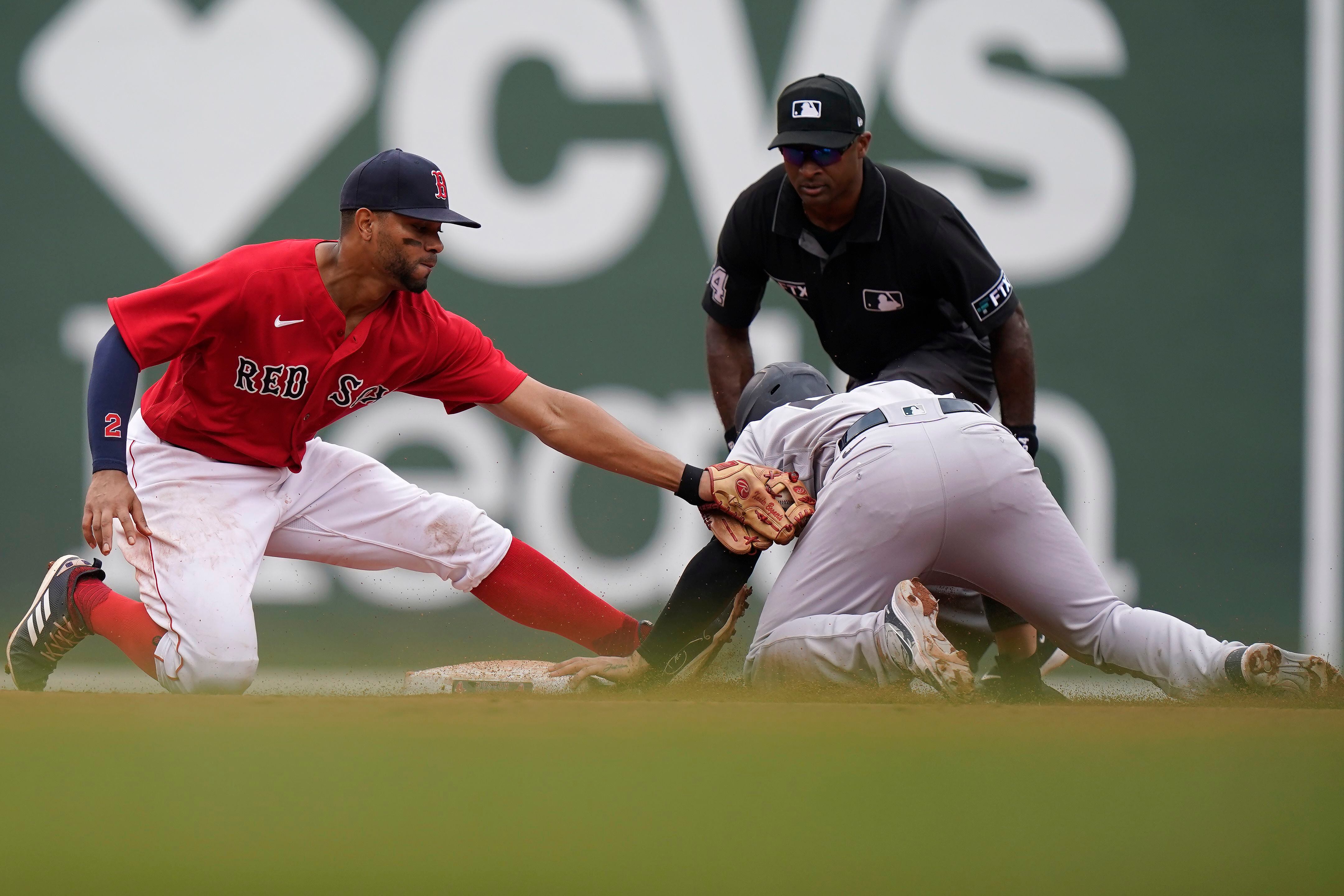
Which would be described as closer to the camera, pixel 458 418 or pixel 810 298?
pixel 810 298

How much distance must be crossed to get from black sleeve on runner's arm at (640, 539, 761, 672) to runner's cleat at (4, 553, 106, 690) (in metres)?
1.58

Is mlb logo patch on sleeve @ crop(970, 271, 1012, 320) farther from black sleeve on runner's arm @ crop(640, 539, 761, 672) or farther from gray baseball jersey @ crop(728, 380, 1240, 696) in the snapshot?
black sleeve on runner's arm @ crop(640, 539, 761, 672)

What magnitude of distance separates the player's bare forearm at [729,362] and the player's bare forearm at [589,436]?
87 centimetres

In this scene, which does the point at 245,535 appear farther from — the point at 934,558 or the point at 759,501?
the point at 934,558

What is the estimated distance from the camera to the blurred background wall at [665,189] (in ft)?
18.1

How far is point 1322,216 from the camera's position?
5609 millimetres

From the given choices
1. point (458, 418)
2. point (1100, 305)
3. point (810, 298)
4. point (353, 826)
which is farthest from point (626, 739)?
point (1100, 305)

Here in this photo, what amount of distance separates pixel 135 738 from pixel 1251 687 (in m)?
2.27

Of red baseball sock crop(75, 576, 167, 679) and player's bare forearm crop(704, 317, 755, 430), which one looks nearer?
red baseball sock crop(75, 576, 167, 679)

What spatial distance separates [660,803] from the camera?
68.5 inches

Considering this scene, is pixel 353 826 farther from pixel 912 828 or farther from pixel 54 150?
pixel 54 150

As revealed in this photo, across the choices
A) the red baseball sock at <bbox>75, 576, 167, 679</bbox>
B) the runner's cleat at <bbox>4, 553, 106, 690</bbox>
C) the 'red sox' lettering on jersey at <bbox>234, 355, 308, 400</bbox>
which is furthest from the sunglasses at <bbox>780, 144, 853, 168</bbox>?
the runner's cleat at <bbox>4, 553, 106, 690</bbox>

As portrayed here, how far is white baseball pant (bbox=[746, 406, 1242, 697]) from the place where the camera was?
112 inches

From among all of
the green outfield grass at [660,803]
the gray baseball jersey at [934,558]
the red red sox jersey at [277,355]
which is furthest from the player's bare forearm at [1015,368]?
the green outfield grass at [660,803]
